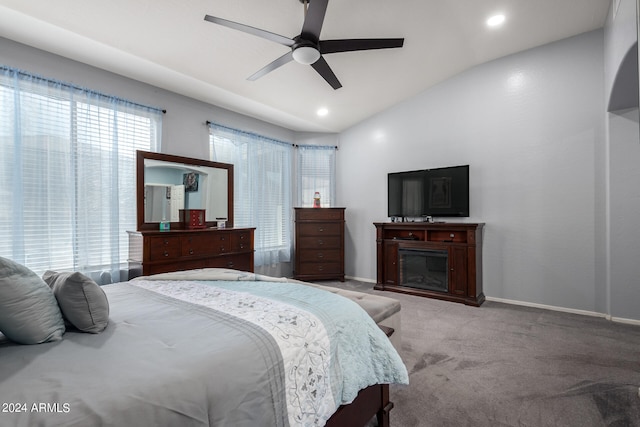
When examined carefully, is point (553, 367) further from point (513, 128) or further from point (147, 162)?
point (147, 162)

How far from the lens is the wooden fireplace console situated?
3773 mm

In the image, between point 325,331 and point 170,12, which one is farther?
point 170,12

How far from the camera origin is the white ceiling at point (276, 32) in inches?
96.3

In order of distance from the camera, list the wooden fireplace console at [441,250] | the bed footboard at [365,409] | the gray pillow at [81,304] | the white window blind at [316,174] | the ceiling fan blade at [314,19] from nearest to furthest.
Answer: the gray pillow at [81,304] < the bed footboard at [365,409] < the ceiling fan blade at [314,19] < the wooden fireplace console at [441,250] < the white window blind at [316,174]

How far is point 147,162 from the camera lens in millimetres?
3387

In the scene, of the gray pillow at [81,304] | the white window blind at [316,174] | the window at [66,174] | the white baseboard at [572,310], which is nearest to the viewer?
the gray pillow at [81,304]

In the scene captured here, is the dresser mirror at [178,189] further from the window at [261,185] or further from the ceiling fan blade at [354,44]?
the ceiling fan blade at [354,44]

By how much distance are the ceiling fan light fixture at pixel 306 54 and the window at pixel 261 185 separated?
208 centimetres

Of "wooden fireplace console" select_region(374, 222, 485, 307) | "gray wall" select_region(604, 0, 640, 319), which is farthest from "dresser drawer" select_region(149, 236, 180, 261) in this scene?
"gray wall" select_region(604, 0, 640, 319)

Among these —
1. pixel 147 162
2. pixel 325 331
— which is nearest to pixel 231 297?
pixel 325 331

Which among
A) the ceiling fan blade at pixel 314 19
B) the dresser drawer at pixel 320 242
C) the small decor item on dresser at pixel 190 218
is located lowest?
the dresser drawer at pixel 320 242

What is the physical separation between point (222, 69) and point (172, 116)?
36.8 inches

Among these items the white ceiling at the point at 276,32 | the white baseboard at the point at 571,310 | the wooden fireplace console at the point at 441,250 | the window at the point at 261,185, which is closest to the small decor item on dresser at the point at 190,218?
the window at the point at 261,185

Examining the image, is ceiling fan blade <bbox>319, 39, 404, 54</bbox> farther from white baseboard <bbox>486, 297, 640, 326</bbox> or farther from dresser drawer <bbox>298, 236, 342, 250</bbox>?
white baseboard <bbox>486, 297, 640, 326</bbox>
